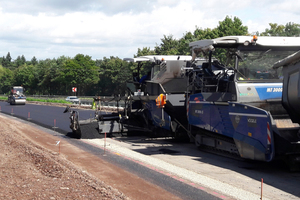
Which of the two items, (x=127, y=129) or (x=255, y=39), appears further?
(x=127, y=129)

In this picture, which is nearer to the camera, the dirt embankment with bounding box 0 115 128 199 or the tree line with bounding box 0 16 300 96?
the dirt embankment with bounding box 0 115 128 199

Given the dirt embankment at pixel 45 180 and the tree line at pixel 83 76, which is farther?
the tree line at pixel 83 76

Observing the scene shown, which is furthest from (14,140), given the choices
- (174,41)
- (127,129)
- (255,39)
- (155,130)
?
(174,41)

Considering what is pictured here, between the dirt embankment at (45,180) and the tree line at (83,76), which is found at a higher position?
the tree line at (83,76)

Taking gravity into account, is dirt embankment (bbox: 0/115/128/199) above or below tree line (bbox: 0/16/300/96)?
below

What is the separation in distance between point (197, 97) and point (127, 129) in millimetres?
5723

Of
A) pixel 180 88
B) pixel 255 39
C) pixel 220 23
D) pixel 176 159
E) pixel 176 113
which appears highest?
pixel 220 23

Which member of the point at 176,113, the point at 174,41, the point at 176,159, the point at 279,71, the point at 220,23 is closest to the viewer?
the point at 279,71

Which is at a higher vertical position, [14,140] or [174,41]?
[174,41]

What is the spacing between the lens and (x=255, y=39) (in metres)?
9.90

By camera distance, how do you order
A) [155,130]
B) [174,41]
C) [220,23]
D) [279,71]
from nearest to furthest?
[279,71] → [155,130] → [220,23] → [174,41]

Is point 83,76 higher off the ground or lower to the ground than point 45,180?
higher

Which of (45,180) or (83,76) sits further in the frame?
(83,76)

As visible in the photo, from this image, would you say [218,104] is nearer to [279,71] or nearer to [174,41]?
[279,71]
